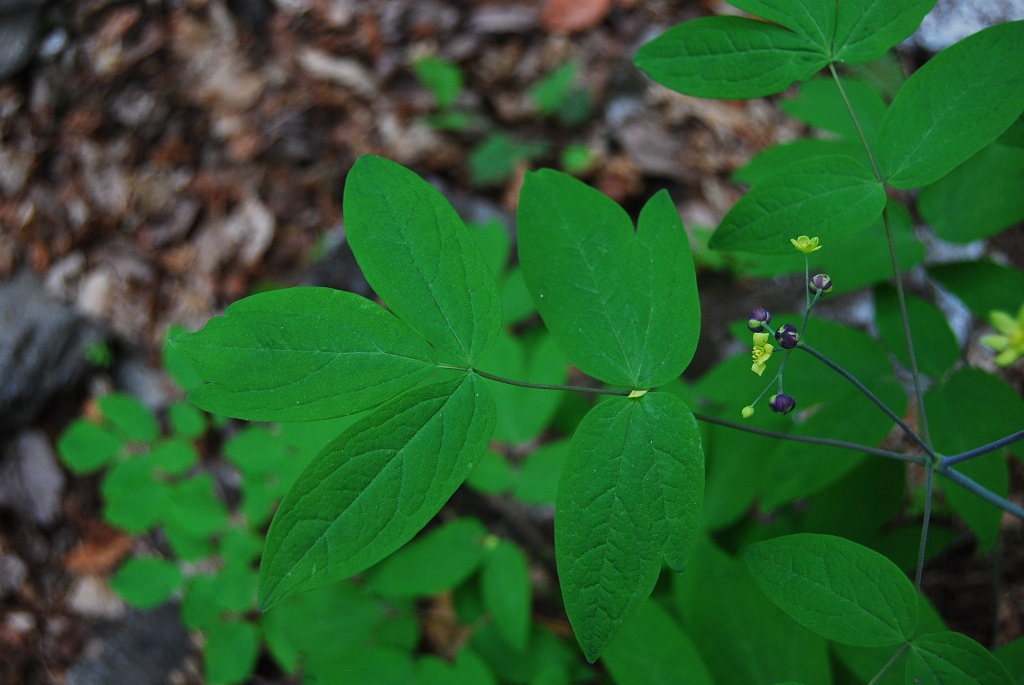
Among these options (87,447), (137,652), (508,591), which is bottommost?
(137,652)

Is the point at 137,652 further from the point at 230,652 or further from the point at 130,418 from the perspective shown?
the point at 130,418

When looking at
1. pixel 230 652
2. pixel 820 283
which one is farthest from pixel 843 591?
pixel 230 652

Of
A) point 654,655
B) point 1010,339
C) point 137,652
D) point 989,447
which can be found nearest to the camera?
point 1010,339

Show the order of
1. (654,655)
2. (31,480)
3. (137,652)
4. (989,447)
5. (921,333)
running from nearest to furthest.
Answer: (989,447) → (654,655) → (921,333) → (137,652) → (31,480)

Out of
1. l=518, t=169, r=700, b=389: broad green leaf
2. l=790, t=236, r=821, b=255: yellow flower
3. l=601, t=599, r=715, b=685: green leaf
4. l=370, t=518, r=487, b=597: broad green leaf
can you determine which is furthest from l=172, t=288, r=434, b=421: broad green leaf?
l=370, t=518, r=487, b=597: broad green leaf

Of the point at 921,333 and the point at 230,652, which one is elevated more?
the point at 921,333

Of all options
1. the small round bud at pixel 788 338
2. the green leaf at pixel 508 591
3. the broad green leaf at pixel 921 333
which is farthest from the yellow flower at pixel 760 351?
the green leaf at pixel 508 591

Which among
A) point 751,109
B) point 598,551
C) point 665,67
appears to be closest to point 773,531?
point 598,551

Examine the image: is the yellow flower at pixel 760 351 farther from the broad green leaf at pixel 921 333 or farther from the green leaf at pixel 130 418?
the green leaf at pixel 130 418

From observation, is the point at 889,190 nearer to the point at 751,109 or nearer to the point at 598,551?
the point at 751,109
